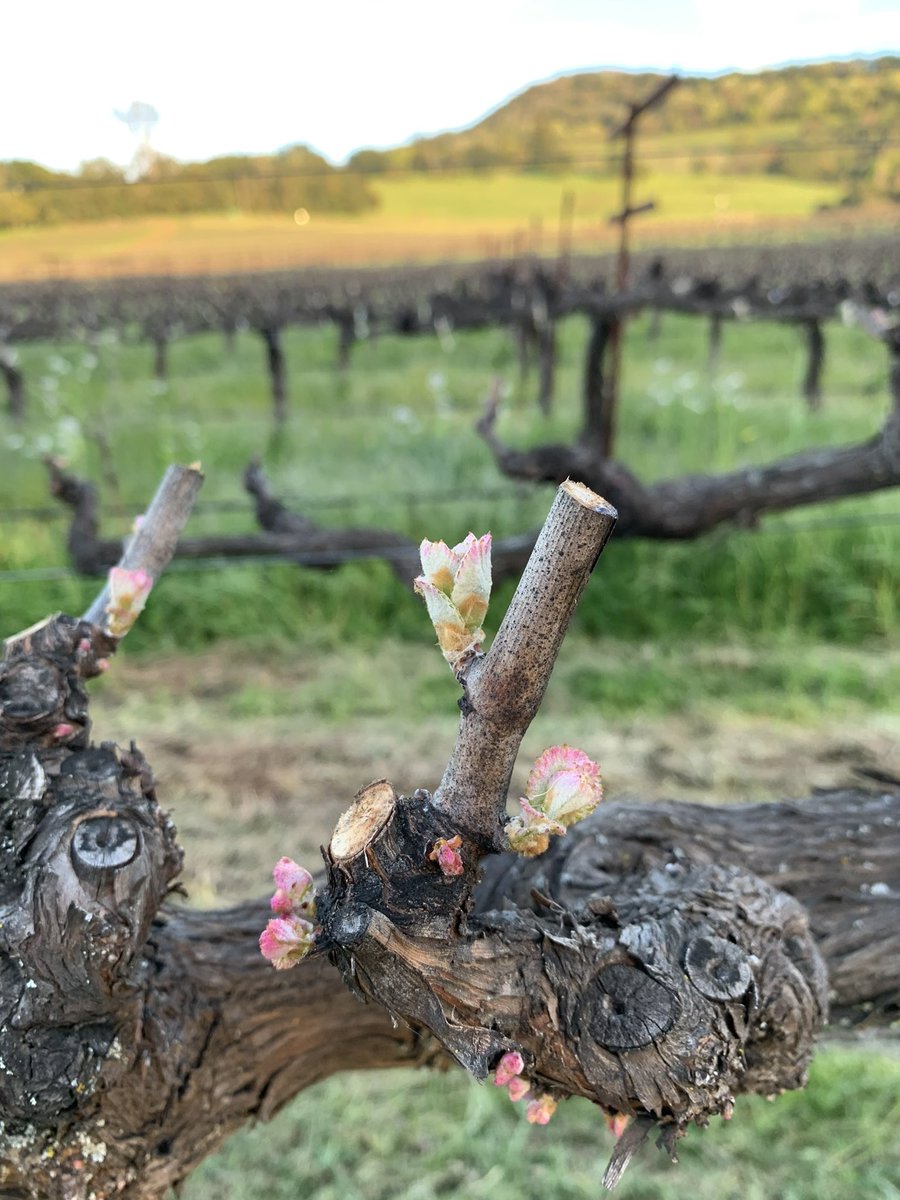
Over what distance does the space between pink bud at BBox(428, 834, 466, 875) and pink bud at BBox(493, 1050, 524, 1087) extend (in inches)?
7.9

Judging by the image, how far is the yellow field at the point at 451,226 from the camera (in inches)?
889

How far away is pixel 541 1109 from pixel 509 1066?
226mm

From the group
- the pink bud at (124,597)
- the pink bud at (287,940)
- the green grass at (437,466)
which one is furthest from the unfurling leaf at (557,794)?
the green grass at (437,466)

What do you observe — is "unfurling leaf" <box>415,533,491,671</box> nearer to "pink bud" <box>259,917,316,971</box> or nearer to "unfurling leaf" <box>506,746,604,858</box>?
"unfurling leaf" <box>506,746,604,858</box>

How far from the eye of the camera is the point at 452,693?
497 centimetres

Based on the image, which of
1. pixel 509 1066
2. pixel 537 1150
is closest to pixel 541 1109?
pixel 509 1066

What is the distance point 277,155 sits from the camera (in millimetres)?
20781

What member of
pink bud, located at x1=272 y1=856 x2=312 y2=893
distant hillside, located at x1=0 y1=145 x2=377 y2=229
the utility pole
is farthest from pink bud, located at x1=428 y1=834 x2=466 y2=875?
distant hillside, located at x1=0 y1=145 x2=377 y2=229

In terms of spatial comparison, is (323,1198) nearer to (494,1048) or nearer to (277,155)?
(494,1048)

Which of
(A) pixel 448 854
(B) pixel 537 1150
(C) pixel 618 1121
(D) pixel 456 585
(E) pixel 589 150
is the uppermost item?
(E) pixel 589 150

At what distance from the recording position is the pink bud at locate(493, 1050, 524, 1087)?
2.93ft

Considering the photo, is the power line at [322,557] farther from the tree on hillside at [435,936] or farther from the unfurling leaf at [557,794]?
the unfurling leaf at [557,794]

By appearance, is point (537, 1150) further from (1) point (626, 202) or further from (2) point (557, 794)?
(1) point (626, 202)

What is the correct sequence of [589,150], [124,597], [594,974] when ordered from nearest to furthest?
[594,974]
[124,597]
[589,150]
